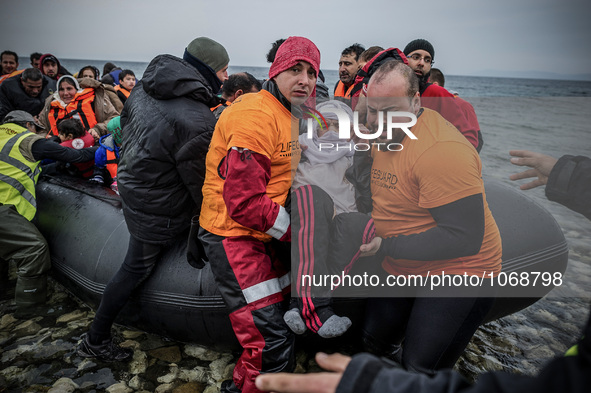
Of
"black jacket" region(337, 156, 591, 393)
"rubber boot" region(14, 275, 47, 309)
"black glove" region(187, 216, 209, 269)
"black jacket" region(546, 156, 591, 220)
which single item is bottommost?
"rubber boot" region(14, 275, 47, 309)

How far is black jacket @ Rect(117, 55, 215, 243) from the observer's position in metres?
2.18

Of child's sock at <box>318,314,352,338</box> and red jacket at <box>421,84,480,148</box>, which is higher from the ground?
red jacket at <box>421,84,480,148</box>

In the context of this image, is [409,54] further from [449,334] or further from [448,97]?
[449,334]

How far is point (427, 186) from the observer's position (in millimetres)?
1858

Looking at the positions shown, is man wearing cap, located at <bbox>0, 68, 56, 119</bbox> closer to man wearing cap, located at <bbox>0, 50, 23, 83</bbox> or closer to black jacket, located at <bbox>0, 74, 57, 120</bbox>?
black jacket, located at <bbox>0, 74, 57, 120</bbox>

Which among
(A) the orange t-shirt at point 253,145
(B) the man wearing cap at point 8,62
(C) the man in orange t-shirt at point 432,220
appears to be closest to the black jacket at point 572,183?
(C) the man in orange t-shirt at point 432,220

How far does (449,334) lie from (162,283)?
1.92 m

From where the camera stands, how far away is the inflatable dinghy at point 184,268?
2.57 m

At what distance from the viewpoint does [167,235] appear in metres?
2.47

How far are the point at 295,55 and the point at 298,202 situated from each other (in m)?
0.81

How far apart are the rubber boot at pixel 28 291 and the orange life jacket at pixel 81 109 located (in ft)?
8.56

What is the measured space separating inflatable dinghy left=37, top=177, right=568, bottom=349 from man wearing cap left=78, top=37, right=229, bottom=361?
198 mm

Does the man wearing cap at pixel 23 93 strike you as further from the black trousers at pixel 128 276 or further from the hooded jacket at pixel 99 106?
the black trousers at pixel 128 276

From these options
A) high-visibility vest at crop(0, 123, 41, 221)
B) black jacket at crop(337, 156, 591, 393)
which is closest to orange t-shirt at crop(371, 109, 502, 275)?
black jacket at crop(337, 156, 591, 393)
